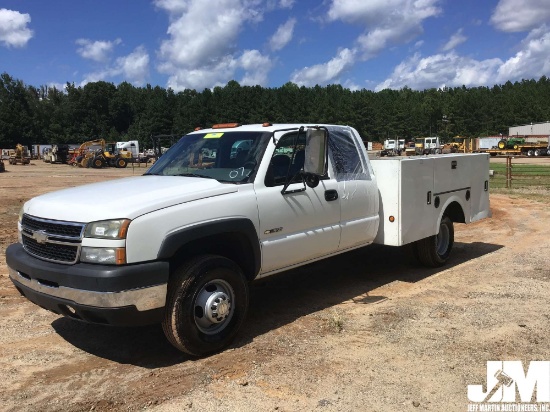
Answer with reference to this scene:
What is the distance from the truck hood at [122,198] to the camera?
3.93 metres

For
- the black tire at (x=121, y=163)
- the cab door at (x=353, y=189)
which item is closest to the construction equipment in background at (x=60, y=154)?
the black tire at (x=121, y=163)

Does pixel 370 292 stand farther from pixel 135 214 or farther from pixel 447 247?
pixel 135 214

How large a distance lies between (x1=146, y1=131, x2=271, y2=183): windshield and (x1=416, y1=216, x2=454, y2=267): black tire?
10.9ft

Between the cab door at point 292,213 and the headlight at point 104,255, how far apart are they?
139 cm

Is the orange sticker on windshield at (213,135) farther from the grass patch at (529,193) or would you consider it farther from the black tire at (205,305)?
the grass patch at (529,193)

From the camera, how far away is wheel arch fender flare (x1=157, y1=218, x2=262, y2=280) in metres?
4.00

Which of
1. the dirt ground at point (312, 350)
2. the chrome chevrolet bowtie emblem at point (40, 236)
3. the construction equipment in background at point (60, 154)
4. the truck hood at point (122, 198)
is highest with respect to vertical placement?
the construction equipment in background at point (60, 154)

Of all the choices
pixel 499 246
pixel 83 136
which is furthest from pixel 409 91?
pixel 499 246

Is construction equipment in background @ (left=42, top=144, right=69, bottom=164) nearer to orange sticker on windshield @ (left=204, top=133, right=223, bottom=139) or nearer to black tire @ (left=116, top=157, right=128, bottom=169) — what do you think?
black tire @ (left=116, top=157, right=128, bottom=169)

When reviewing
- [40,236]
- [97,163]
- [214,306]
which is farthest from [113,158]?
[214,306]

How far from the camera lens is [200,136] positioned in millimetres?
5742

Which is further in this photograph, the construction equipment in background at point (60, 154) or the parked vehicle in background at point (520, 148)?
the parked vehicle in background at point (520, 148)

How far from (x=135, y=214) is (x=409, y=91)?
531ft

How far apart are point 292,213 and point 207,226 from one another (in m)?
1.08
